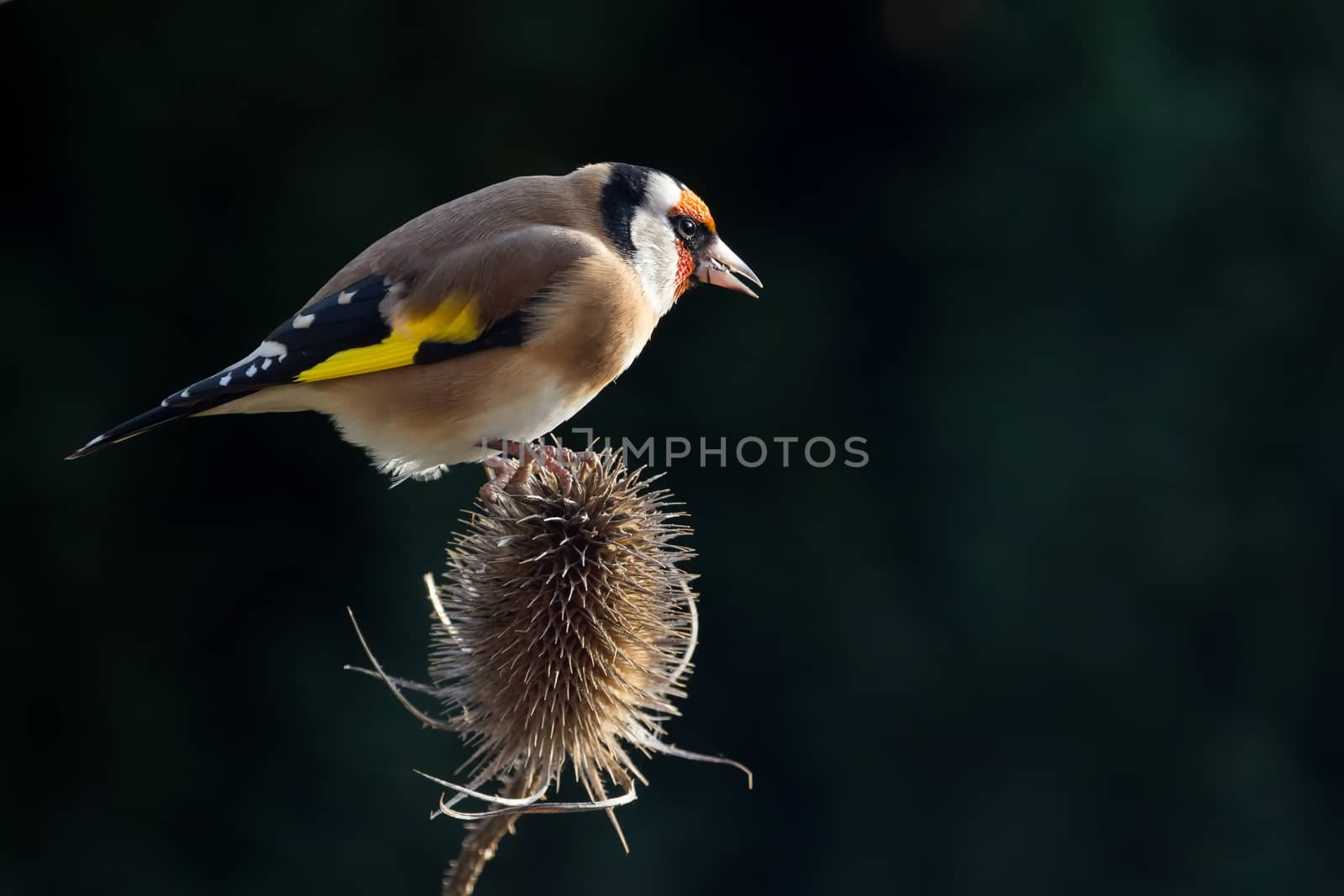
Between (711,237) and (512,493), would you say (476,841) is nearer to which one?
(512,493)

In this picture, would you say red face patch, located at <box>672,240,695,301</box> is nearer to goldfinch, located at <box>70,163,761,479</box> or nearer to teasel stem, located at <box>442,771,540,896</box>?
goldfinch, located at <box>70,163,761,479</box>

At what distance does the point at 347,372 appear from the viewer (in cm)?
212

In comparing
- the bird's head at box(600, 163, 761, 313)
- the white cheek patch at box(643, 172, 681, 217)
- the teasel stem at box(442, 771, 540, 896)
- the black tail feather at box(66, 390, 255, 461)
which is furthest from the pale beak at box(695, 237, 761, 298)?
the teasel stem at box(442, 771, 540, 896)

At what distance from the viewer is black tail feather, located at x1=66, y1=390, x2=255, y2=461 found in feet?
5.98

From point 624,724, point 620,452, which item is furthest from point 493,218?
point 624,724

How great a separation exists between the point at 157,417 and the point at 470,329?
0.57 m

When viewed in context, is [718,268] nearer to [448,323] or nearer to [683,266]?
[683,266]

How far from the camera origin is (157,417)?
191cm

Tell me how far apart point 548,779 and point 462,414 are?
0.69 m

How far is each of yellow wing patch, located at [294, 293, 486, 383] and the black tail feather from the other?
0.49 feet

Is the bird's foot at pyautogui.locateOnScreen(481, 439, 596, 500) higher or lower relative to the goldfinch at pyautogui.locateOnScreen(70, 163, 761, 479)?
lower

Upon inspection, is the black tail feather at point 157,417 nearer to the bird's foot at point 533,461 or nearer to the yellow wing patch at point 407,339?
the yellow wing patch at point 407,339

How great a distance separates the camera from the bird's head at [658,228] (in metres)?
2.31

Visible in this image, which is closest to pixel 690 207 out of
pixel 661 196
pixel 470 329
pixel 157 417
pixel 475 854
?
pixel 661 196
